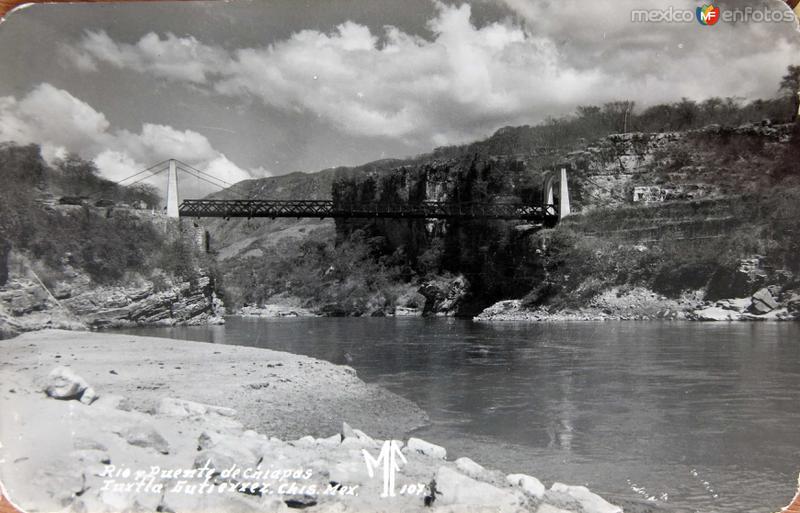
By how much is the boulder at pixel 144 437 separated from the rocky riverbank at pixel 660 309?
10569 mm

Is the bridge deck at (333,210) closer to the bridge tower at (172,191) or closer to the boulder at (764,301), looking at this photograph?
the bridge tower at (172,191)

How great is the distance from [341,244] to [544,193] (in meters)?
15.5

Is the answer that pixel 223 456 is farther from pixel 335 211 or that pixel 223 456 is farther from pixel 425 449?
pixel 335 211

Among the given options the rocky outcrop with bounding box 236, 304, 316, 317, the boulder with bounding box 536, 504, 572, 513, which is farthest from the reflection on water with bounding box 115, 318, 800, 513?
the rocky outcrop with bounding box 236, 304, 316, 317

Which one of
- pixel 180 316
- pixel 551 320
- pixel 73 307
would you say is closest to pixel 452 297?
pixel 551 320

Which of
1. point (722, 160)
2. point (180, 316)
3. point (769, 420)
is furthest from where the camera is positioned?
point (722, 160)

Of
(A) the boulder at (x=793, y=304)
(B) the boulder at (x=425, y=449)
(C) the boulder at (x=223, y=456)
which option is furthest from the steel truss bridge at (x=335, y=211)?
(A) the boulder at (x=793, y=304)

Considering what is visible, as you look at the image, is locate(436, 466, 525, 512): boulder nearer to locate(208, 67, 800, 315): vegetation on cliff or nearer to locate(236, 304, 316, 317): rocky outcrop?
locate(208, 67, 800, 315): vegetation on cliff

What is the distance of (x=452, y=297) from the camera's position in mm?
35406

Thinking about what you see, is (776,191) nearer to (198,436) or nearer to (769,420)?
(769,420)

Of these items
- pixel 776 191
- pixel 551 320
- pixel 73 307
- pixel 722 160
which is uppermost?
pixel 722 160

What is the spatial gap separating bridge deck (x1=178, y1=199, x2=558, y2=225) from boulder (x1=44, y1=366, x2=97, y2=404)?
5.22 m

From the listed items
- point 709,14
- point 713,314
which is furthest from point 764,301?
point 709,14

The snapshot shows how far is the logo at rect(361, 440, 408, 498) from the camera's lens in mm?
3557
